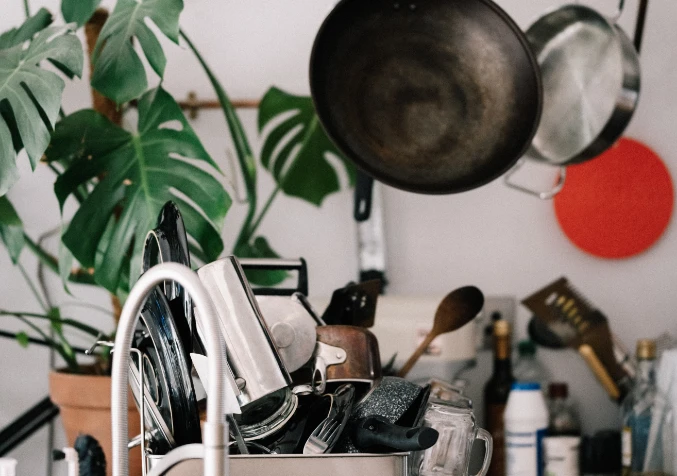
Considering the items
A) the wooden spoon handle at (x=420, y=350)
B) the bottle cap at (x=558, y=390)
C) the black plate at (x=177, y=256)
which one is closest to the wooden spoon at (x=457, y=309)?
the wooden spoon handle at (x=420, y=350)

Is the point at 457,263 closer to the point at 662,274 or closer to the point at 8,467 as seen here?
the point at 662,274

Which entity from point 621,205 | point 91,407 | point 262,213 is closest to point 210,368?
point 91,407

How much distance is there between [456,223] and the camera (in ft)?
4.78

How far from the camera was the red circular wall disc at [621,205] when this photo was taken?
4.74 ft

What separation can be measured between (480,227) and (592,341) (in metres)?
0.27

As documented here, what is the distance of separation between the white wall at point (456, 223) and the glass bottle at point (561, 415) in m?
0.07

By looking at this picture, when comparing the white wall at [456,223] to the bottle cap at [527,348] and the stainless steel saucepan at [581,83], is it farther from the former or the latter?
the stainless steel saucepan at [581,83]

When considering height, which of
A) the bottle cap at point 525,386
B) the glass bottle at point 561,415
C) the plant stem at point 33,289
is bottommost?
the glass bottle at point 561,415

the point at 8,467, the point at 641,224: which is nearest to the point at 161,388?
the point at 8,467

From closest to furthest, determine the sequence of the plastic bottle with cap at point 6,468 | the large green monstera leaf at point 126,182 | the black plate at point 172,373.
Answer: the black plate at point 172,373
the plastic bottle with cap at point 6,468
the large green monstera leaf at point 126,182

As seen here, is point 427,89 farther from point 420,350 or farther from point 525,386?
point 525,386

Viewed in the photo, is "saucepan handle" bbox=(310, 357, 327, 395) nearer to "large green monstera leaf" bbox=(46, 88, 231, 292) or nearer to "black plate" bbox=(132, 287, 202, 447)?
"black plate" bbox=(132, 287, 202, 447)

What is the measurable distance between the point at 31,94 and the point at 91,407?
416mm

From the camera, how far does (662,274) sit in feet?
4.79
